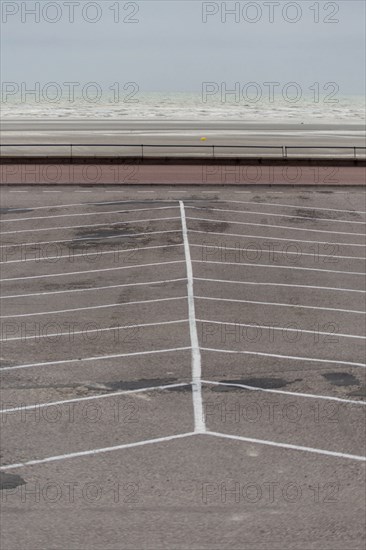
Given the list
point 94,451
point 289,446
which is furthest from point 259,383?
point 94,451

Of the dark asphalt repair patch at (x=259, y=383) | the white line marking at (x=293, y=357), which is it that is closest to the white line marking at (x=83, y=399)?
the dark asphalt repair patch at (x=259, y=383)

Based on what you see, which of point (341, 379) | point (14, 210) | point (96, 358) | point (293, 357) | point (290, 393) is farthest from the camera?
point (14, 210)

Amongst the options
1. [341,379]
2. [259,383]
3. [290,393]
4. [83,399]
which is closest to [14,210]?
[83,399]

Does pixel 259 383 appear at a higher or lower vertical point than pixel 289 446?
higher

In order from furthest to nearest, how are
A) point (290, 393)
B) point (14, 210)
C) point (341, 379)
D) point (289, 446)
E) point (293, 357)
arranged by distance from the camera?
point (14, 210) < point (293, 357) < point (341, 379) < point (290, 393) < point (289, 446)

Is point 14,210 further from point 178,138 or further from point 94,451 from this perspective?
point 178,138

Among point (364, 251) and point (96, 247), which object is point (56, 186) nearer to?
point (96, 247)

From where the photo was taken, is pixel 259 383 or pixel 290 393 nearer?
pixel 290 393

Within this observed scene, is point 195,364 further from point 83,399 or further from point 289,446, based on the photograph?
point 289,446

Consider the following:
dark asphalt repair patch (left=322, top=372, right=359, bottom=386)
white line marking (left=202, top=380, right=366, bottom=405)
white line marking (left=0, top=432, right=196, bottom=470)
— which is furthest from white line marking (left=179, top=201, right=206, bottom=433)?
dark asphalt repair patch (left=322, top=372, right=359, bottom=386)

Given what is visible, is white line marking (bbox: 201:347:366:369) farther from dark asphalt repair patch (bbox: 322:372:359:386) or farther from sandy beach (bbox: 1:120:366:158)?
sandy beach (bbox: 1:120:366:158)

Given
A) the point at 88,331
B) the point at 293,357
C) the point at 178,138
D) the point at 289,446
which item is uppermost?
the point at 178,138

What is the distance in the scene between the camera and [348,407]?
1441 cm

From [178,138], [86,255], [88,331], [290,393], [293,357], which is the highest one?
[178,138]
